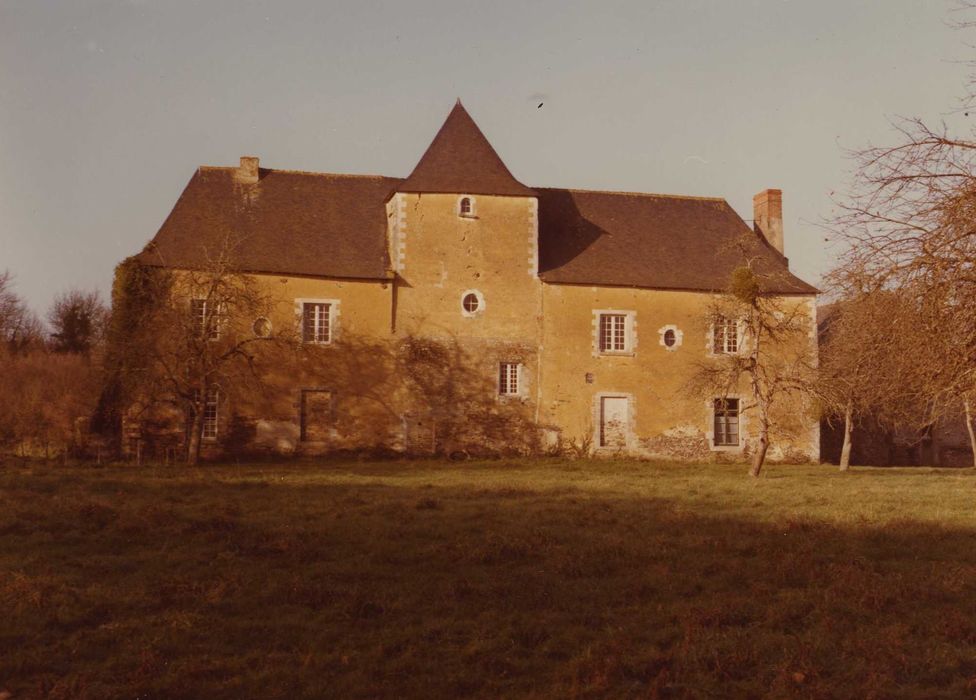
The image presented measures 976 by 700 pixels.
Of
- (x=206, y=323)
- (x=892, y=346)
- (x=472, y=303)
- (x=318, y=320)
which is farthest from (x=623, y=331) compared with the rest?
(x=892, y=346)

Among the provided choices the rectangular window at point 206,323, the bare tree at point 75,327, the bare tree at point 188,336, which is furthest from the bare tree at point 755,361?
the bare tree at point 75,327

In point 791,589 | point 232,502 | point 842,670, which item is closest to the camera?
point 842,670

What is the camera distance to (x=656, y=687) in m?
6.45

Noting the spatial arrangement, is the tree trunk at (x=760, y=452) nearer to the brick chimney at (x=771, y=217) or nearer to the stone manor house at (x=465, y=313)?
the stone manor house at (x=465, y=313)

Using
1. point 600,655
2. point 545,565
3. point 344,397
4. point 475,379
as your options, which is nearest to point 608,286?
point 475,379

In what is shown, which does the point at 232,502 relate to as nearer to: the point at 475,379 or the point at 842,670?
the point at 842,670

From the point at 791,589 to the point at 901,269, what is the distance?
423 centimetres

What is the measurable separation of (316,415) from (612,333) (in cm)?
1004

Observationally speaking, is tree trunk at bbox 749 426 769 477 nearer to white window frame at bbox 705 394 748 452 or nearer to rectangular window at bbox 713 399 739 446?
white window frame at bbox 705 394 748 452

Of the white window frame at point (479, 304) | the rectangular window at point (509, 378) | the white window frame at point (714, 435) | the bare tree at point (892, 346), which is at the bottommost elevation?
the white window frame at point (714, 435)

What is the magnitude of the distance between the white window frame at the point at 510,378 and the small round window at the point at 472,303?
6.19 ft

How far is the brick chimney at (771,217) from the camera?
34438 mm

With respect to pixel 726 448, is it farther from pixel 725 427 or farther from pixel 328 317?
pixel 328 317

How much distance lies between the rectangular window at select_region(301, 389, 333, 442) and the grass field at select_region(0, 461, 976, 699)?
1197cm
